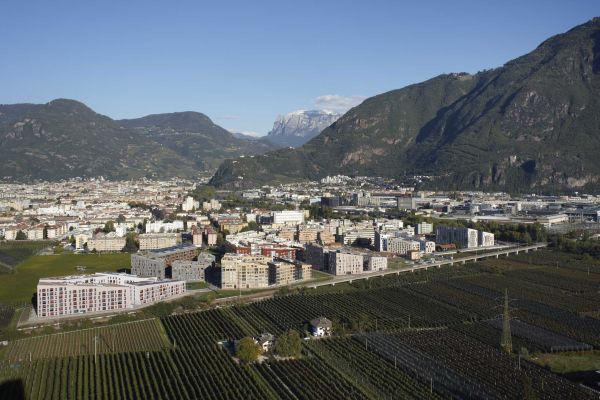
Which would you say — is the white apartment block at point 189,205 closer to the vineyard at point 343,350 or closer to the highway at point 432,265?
the highway at point 432,265

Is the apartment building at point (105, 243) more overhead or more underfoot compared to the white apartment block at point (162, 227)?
more underfoot

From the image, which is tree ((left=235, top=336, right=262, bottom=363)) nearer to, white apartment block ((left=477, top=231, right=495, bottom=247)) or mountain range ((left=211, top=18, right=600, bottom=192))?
white apartment block ((left=477, top=231, right=495, bottom=247))

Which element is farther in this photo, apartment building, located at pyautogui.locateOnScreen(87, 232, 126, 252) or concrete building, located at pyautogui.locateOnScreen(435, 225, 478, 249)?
concrete building, located at pyautogui.locateOnScreen(435, 225, 478, 249)

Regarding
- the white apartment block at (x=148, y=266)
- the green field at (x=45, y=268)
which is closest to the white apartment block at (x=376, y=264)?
the white apartment block at (x=148, y=266)

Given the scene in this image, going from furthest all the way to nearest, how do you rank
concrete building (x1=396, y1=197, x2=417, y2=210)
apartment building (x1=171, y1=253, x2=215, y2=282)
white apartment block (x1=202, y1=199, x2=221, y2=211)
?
concrete building (x1=396, y1=197, x2=417, y2=210) < white apartment block (x1=202, y1=199, x2=221, y2=211) < apartment building (x1=171, y1=253, x2=215, y2=282)

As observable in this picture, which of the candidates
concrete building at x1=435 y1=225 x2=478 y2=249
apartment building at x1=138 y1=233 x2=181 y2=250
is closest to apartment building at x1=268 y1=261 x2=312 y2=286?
apartment building at x1=138 y1=233 x2=181 y2=250

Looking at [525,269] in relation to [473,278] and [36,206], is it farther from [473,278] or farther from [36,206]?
[36,206]

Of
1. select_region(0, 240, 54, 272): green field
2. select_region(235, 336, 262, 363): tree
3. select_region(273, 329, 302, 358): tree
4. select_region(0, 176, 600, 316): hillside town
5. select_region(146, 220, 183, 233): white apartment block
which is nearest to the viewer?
select_region(235, 336, 262, 363): tree
